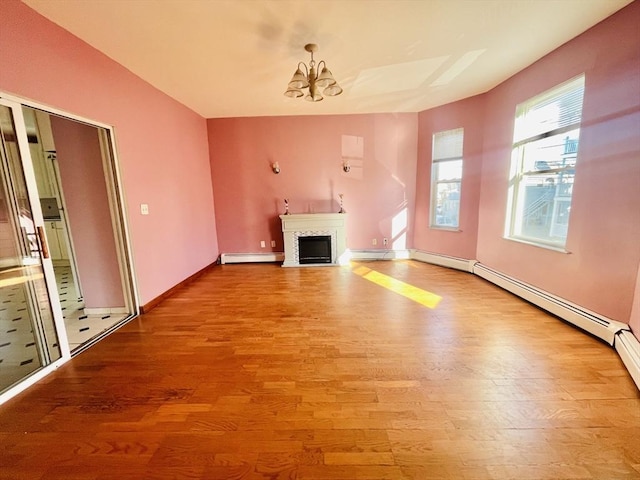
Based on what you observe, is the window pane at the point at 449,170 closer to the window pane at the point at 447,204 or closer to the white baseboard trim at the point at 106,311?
the window pane at the point at 447,204

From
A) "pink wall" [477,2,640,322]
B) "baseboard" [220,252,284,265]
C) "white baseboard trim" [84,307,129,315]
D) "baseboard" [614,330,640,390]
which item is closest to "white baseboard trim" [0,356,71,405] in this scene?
"white baseboard trim" [84,307,129,315]

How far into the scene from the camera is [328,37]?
2383 millimetres

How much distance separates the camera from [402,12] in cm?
207

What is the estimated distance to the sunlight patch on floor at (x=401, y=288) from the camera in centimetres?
319

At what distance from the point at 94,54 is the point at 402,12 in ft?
9.17

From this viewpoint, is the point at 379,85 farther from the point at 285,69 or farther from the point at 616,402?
the point at 616,402

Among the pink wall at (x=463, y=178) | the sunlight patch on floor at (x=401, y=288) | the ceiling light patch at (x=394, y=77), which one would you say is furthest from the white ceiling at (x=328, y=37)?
the sunlight patch on floor at (x=401, y=288)

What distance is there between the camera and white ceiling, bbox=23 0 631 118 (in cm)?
199

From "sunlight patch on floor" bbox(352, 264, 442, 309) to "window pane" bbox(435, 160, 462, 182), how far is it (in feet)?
6.81

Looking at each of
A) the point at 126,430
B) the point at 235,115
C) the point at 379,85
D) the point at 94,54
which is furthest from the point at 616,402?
the point at 235,115

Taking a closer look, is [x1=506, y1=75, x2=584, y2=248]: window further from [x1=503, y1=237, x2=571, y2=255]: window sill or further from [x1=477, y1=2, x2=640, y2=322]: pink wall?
[x1=477, y1=2, x2=640, y2=322]: pink wall

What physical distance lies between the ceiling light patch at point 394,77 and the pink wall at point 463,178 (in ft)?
3.65

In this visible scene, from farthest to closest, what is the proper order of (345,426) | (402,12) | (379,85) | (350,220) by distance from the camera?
(350,220)
(379,85)
(402,12)
(345,426)

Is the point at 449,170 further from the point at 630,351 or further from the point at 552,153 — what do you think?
the point at 630,351
